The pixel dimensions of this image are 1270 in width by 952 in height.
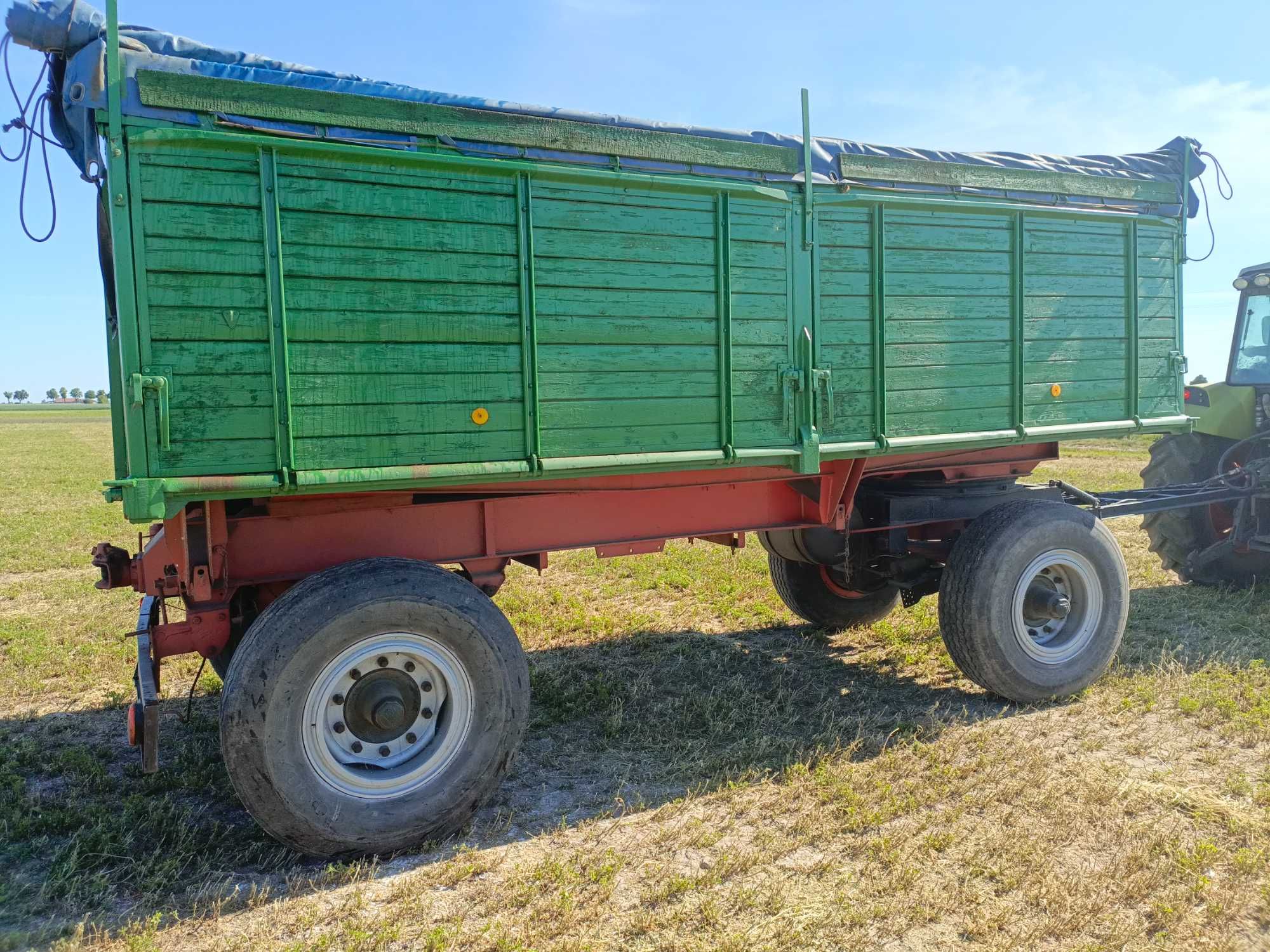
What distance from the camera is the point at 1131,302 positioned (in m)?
5.50

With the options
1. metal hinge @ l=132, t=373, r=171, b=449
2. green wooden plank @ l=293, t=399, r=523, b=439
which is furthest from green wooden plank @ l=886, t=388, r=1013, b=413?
metal hinge @ l=132, t=373, r=171, b=449

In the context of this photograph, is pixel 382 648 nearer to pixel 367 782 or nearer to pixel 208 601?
pixel 367 782

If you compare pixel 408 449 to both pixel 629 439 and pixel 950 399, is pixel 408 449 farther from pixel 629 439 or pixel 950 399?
pixel 950 399

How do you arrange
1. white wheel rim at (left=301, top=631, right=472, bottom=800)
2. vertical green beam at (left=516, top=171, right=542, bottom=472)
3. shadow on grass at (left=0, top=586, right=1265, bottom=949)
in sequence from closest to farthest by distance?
shadow on grass at (left=0, top=586, right=1265, bottom=949), white wheel rim at (left=301, top=631, right=472, bottom=800), vertical green beam at (left=516, top=171, right=542, bottom=472)

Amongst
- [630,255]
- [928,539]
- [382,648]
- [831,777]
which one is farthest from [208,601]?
[928,539]

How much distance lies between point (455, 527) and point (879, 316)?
8.11ft

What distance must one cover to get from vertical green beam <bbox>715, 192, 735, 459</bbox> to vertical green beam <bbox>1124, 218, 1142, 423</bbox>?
9.35ft

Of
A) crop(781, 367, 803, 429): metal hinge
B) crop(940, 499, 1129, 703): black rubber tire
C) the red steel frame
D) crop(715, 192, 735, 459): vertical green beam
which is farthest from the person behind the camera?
crop(940, 499, 1129, 703): black rubber tire

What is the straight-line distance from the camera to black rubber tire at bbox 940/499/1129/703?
506cm

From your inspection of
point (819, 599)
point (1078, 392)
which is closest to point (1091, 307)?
point (1078, 392)

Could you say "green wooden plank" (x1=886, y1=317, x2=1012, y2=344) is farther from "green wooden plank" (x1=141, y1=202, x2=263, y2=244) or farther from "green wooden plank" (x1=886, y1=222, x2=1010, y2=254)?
"green wooden plank" (x1=141, y1=202, x2=263, y2=244)

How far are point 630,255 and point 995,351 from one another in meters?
2.34

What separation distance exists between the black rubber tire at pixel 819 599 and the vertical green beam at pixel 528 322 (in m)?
3.23

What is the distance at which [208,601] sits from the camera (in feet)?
12.6
